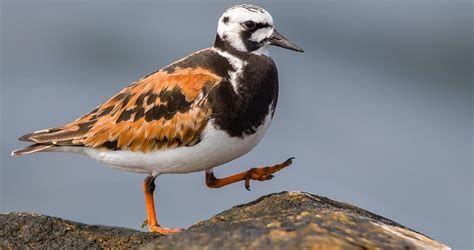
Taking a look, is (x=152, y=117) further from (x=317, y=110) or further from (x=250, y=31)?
(x=317, y=110)

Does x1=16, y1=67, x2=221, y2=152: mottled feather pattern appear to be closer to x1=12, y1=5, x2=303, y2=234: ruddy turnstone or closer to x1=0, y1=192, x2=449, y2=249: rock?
x1=12, y1=5, x2=303, y2=234: ruddy turnstone

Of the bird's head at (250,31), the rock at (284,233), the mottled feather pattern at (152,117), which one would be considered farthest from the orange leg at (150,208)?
the bird's head at (250,31)

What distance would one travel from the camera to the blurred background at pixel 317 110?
1587 cm

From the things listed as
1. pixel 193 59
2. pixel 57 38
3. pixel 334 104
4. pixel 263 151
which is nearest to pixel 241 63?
pixel 193 59

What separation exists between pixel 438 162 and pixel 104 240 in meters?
11.6

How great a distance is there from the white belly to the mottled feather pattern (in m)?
0.06

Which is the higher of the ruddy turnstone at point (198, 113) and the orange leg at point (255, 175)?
the ruddy turnstone at point (198, 113)

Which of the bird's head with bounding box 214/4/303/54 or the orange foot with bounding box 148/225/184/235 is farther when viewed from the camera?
the bird's head with bounding box 214/4/303/54

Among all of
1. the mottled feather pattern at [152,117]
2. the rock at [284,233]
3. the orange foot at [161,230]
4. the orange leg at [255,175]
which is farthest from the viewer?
the orange leg at [255,175]

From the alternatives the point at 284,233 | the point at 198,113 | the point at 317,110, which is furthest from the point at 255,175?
the point at 317,110

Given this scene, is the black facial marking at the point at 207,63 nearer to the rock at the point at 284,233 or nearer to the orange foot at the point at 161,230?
the orange foot at the point at 161,230

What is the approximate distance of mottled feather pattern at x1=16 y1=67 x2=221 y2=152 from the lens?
24.2 feet

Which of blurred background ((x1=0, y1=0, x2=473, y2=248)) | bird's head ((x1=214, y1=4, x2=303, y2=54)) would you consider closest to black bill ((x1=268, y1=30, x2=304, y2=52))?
bird's head ((x1=214, y1=4, x2=303, y2=54))

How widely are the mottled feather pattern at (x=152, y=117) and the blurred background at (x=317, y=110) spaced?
7.04 meters
